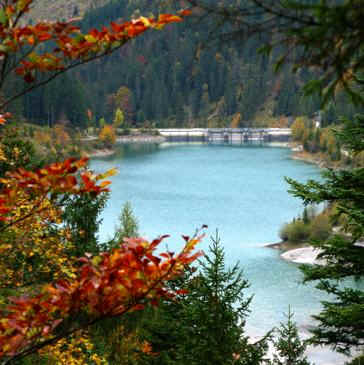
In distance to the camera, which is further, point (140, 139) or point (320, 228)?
point (140, 139)

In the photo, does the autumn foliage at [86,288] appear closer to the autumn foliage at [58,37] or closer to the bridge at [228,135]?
the autumn foliage at [58,37]

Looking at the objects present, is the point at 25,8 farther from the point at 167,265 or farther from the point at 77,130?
the point at 77,130

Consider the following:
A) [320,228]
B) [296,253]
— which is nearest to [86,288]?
[296,253]

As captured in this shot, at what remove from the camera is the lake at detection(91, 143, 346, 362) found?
3644cm

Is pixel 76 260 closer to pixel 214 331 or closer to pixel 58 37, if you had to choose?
pixel 58 37

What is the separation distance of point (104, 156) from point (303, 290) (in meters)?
80.7

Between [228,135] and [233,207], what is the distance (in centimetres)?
9848

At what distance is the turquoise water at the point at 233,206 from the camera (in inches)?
1439

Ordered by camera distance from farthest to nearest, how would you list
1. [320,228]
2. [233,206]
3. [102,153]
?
[102,153] < [233,206] < [320,228]

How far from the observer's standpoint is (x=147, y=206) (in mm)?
60938

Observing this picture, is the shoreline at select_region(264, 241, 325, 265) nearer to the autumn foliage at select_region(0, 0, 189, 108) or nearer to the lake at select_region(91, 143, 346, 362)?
the lake at select_region(91, 143, 346, 362)

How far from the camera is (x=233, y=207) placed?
61.6m

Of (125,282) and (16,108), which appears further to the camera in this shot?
(16,108)

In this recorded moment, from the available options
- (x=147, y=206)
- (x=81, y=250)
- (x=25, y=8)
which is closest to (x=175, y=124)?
(x=147, y=206)
